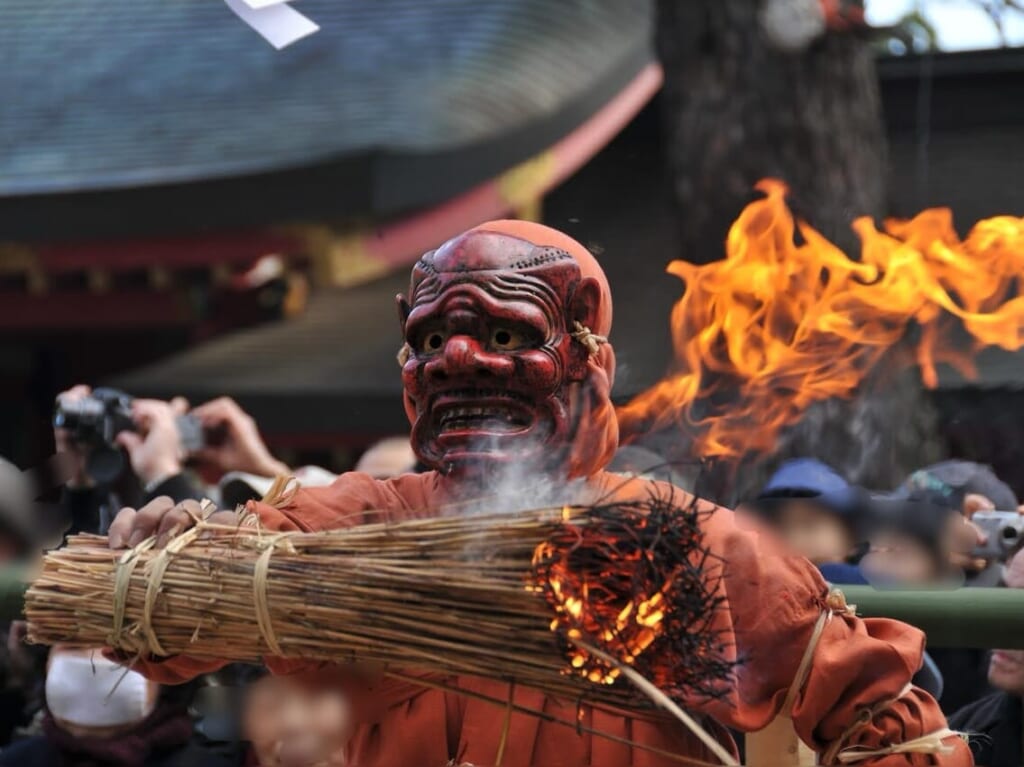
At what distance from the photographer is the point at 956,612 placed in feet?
9.03

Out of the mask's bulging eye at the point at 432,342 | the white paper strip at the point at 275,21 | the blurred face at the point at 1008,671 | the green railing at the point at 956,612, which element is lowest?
the blurred face at the point at 1008,671

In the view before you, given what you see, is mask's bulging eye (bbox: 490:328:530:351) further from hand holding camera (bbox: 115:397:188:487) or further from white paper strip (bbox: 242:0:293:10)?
hand holding camera (bbox: 115:397:188:487)

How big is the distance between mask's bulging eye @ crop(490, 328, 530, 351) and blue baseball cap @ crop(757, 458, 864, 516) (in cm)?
145

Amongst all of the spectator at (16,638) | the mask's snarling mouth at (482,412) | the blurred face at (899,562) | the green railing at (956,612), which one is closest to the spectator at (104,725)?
the spectator at (16,638)

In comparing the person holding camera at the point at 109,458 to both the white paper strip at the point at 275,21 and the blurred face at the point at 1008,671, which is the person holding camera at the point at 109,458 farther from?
the blurred face at the point at 1008,671

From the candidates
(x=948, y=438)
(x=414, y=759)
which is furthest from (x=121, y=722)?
(x=948, y=438)

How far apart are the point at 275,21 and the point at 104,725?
6.00 ft

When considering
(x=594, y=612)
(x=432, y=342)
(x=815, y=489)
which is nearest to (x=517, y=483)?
(x=432, y=342)

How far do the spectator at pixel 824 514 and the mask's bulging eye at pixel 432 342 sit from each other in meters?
1.30

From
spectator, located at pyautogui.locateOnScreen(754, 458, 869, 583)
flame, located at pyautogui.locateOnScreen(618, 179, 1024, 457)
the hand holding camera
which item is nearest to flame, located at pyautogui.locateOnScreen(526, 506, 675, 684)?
flame, located at pyautogui.locateOnScreen(618, 179, 1024, 457)

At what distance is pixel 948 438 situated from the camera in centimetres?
729

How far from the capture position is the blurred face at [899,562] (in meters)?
3.99

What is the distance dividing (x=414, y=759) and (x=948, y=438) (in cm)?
507

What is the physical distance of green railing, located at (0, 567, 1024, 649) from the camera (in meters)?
2.72
